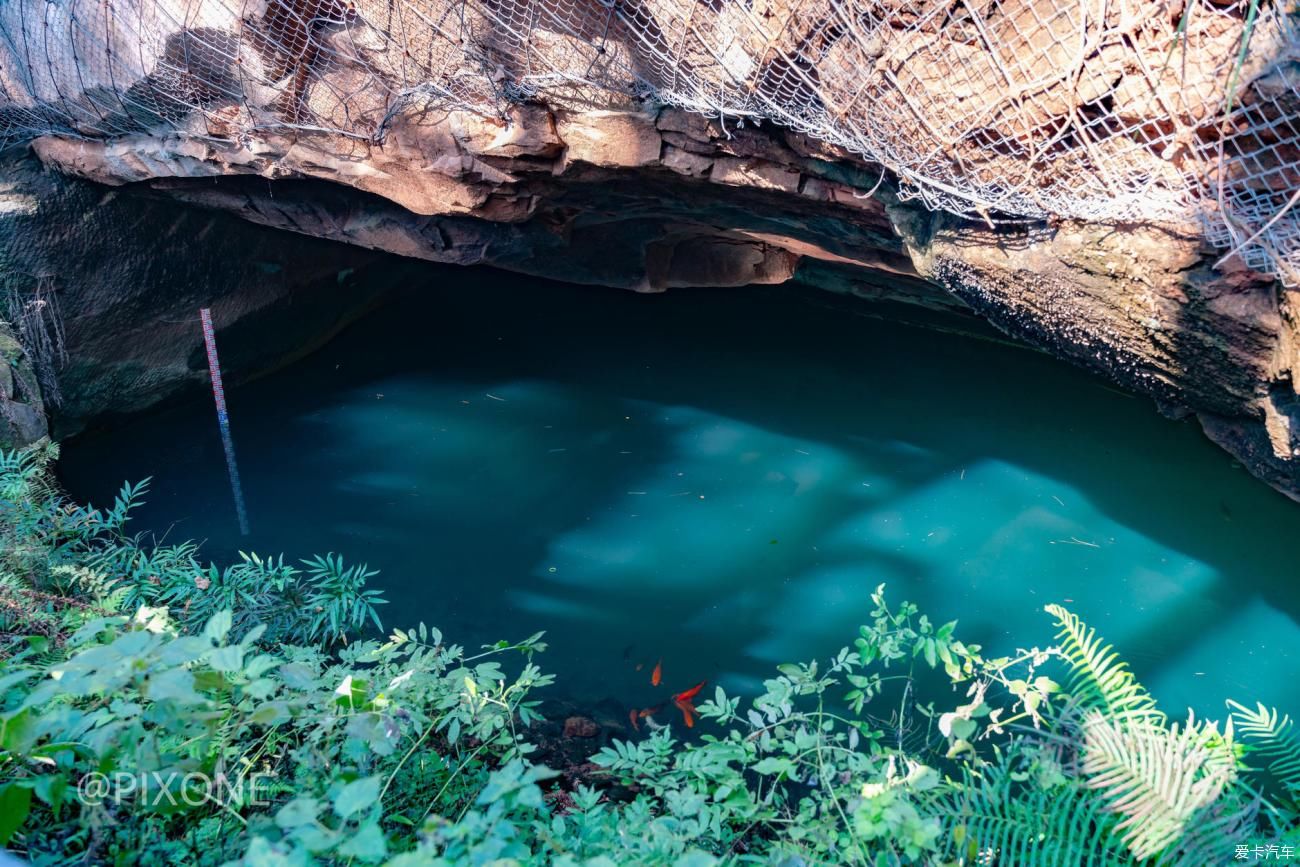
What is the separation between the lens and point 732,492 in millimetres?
3828

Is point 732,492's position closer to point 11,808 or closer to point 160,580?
point 160,580

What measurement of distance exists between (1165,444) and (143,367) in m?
4.86

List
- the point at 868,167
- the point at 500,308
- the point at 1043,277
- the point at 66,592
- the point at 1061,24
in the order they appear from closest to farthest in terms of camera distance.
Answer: the point at 1061,24, the point at 1043,277, the point at 868,167, the point at 66,592, the point at 500,308

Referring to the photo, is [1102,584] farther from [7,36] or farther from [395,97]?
[7,36]

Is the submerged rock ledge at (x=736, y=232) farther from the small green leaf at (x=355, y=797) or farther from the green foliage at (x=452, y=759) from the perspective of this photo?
the small green leaf at (x=355, y=797)

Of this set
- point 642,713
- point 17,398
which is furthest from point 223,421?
point 642,713

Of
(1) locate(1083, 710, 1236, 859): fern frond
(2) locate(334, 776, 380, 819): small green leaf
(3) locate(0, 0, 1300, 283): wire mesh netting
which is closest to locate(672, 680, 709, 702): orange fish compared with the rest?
(1) locate(1083, 710, 1236, 859): fern frond

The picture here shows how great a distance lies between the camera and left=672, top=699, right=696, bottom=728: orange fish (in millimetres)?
3029

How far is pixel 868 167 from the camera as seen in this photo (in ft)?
8.40

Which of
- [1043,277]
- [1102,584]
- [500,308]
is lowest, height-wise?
[500,308]

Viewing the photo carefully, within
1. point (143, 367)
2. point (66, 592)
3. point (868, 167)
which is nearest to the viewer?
point (868, 167)

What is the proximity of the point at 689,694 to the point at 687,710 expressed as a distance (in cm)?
7

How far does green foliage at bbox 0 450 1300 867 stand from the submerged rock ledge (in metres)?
0.86

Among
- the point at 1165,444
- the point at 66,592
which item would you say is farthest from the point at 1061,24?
the point at 66,592
